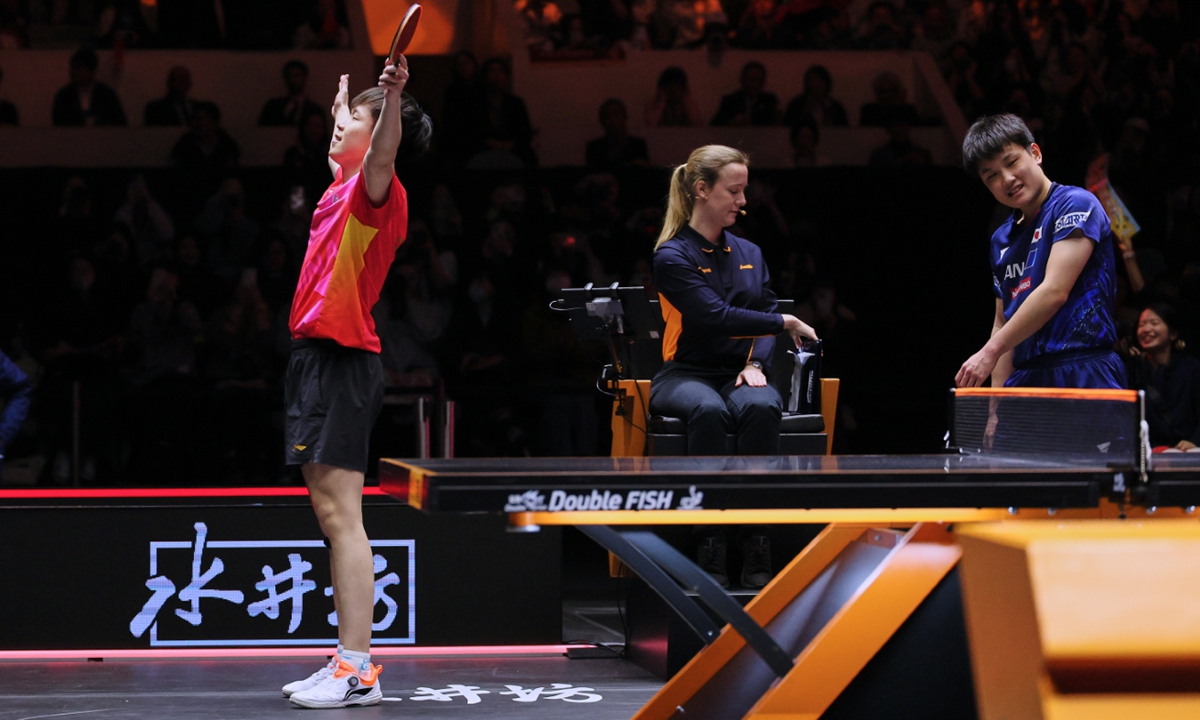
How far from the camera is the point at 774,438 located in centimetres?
446

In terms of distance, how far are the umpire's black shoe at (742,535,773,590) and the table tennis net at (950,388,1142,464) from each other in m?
1.64

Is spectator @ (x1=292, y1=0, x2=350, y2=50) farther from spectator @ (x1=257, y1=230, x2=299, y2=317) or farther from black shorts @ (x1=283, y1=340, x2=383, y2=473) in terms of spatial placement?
black shorts @ (x1=283, y1=340, x2=383, y2=473)

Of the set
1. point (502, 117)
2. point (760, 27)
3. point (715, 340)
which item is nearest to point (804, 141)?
point (760, 27)

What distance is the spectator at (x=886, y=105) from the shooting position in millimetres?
10289

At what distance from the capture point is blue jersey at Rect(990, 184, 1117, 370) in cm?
325

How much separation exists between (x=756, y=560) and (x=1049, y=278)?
174 cm

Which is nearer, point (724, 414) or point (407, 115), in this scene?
point (407, 115)

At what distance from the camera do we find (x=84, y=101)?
384 inches

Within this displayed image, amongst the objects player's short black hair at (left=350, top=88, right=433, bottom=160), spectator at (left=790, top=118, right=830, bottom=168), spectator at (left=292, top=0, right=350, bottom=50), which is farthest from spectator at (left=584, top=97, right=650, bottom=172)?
player's short black hair at (left=350, top=88, right=433, bottom=160)

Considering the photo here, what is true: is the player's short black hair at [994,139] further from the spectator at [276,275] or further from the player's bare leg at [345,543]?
the spectator at [276,275]

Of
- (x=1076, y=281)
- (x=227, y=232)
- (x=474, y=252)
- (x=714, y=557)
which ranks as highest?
(x=227, y=232)

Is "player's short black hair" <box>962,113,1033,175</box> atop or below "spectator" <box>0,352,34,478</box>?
atop

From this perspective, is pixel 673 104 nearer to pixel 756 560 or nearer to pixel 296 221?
pixel 296 221

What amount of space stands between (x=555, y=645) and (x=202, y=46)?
7.48 m
